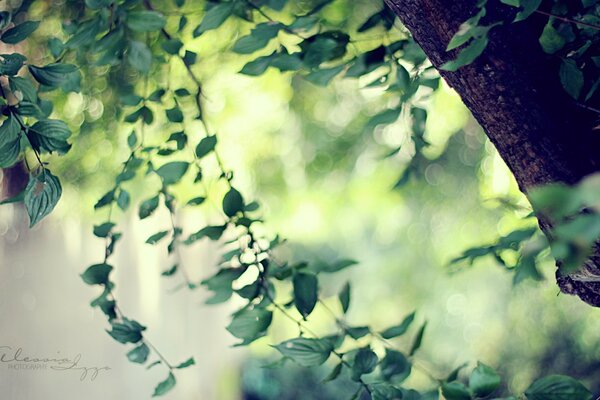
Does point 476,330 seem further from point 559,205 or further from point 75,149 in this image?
point 559,205

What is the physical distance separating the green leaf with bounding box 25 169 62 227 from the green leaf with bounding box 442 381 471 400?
278mm

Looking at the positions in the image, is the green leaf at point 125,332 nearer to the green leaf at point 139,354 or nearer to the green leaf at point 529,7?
the green leaf at point 139,354

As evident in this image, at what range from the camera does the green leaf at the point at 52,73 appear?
1.70 ft

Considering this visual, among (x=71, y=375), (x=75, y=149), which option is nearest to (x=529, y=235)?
(x=75, y=149)

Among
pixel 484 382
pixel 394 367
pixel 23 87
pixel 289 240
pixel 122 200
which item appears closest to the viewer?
pixel 484 382

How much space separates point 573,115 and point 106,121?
4.06 ft

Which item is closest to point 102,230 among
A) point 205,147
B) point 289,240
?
point 205,147

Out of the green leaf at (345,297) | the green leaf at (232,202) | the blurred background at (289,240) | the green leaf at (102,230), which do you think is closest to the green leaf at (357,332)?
the green leaf at (345,297)

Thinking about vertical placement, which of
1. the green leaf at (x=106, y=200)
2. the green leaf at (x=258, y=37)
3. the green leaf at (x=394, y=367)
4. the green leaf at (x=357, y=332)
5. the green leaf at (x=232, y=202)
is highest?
the green leaf at (x=258, y=37)

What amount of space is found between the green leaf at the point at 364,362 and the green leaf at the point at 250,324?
8cm

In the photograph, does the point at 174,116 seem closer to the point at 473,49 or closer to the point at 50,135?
the point at 50,135

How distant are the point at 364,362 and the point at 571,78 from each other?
27 centimetres

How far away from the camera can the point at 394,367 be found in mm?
630

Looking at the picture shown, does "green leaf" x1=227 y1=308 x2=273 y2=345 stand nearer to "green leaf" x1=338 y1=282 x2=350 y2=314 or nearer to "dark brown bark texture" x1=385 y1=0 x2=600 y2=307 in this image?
"green leaf" x1=338 y1=282 x2=350 y2=314
